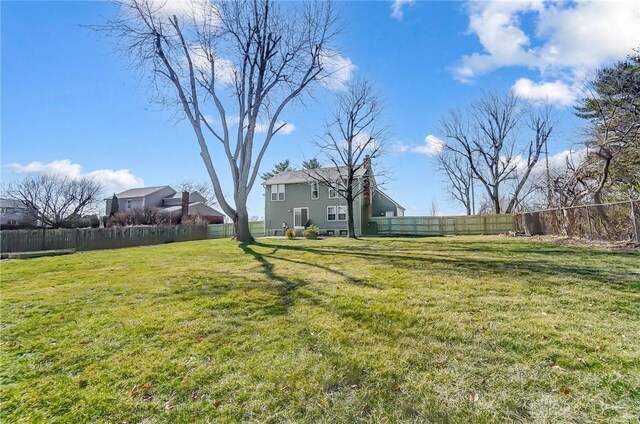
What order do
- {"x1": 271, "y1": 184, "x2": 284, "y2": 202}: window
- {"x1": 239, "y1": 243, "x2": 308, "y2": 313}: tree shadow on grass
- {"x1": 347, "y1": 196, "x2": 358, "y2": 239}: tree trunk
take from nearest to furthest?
{"x1": 239, "y1": 243, "x2": 308, "y2": 313}: tree shadow on grass, {"x1": 347, "y1": 196, "x2": 358, "y2": 239}: tree trunk, {"x1": 271, "y1": 184, "x2": 284, "y2": 202}: window

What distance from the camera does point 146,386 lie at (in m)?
2.50

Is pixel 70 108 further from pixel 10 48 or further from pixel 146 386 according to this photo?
pixel 146 386

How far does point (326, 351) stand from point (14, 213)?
47111 millimetres

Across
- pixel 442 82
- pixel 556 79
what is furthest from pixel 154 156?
pixel 556 79

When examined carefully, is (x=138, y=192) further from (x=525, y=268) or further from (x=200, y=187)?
(x=525, y=268)

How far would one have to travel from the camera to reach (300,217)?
1079 inches

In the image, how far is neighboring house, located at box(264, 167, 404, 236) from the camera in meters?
26.2

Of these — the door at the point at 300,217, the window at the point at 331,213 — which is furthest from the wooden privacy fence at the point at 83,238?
the window at the point at 331,213

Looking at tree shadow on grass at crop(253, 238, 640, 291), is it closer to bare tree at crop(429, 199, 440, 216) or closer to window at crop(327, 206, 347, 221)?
window at crop(327, 206, 347, 221)

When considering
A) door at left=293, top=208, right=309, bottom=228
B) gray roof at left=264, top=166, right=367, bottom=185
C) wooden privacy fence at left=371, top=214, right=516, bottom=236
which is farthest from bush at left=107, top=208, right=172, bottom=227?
wooden privacy fence at left=371, top=214, right=516, bottom=236

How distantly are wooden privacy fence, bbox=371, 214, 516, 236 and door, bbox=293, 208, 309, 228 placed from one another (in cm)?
594

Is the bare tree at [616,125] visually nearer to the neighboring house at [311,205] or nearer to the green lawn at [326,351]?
the green lawn at [326,351]

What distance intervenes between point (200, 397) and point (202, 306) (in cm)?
214

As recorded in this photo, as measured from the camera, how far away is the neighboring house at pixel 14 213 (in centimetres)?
3456
